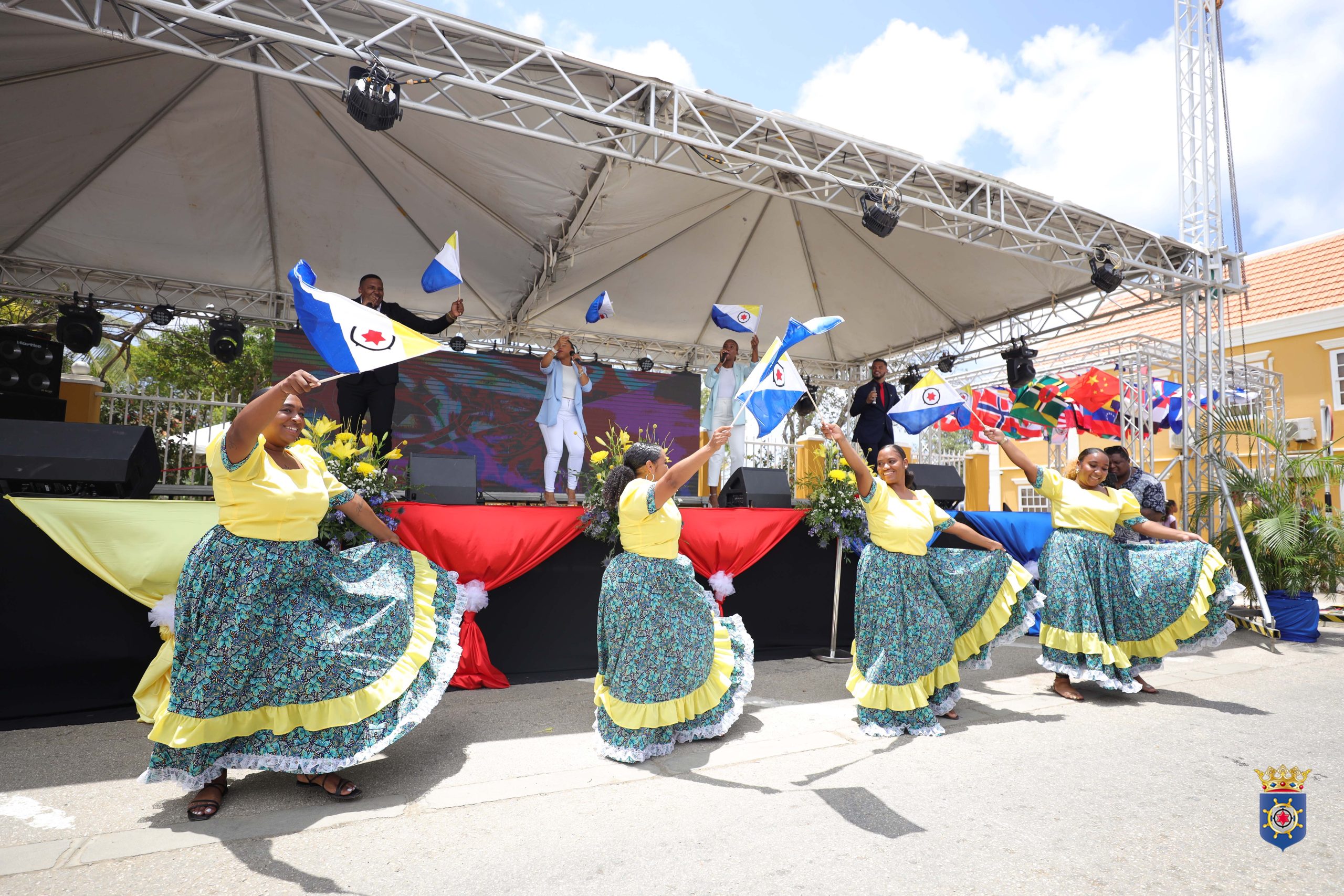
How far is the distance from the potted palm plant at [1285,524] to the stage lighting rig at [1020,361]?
2.23 metres

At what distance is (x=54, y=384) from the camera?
6180 mm

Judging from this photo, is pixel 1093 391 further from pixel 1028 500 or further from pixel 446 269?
pixel 1028 500

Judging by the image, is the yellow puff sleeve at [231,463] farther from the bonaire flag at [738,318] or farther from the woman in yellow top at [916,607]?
the bonaire flag at [738,318]

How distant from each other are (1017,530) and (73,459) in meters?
7.54

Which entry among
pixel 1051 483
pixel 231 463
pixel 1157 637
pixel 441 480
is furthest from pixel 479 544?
pixel 1157 637

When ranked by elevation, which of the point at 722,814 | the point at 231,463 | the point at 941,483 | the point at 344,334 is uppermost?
the point at 344,334

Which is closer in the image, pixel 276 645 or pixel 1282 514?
pixel 276 645

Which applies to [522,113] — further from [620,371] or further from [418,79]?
[620,371]

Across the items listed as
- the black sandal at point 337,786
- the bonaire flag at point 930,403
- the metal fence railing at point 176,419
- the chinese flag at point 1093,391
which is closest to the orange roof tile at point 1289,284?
the chinese flag at point 1093,391

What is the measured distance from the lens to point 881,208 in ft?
21.8

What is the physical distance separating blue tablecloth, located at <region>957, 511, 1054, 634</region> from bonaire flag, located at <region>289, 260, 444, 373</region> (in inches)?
216

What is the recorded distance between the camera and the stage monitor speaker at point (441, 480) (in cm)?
523

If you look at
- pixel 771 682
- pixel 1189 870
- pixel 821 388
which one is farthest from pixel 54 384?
pixel 821 388

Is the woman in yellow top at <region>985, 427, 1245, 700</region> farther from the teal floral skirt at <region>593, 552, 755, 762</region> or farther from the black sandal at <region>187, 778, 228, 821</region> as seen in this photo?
the black sandal at <region>187, 778, 228, 821</region>
